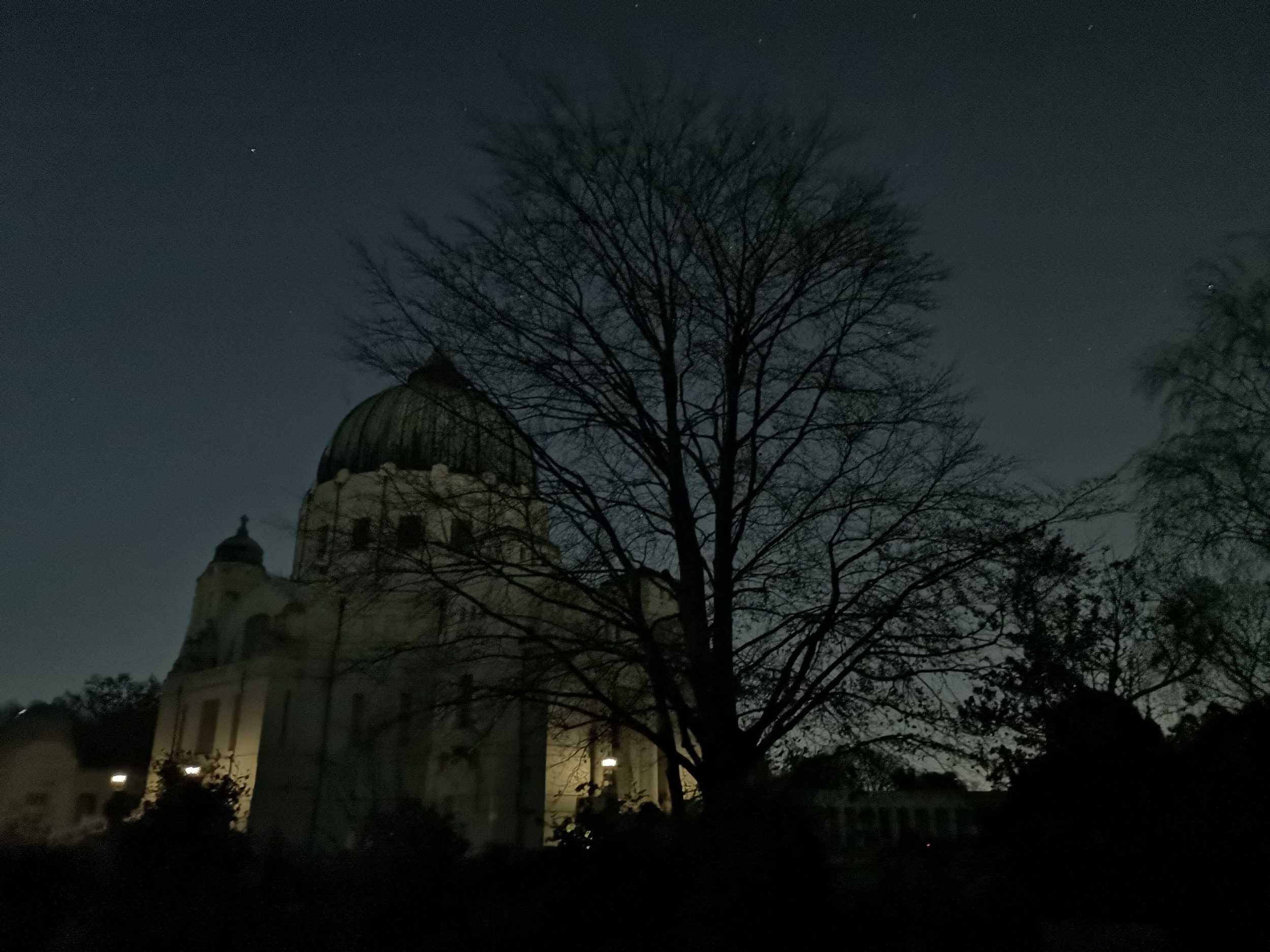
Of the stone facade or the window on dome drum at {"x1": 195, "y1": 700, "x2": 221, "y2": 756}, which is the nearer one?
the stone facade

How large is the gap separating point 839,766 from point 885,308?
5297 mm

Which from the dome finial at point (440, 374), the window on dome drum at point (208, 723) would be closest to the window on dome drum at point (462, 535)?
the dome finial at point (440, 374)

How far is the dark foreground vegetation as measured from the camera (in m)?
7.45

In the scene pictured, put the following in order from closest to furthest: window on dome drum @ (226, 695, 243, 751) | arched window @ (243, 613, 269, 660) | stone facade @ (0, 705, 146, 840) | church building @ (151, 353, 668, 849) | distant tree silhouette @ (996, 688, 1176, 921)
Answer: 1. distant tree silhouette @ (996, 688, 1176, 921)
2. church building @ (151, 353, 668, 849)
3. stone facade @ (0, 705, 146, 840)
4. window on dome drum @ (226, 695, 243, 751)
5. arched window @ (243, 613, 269, 660)

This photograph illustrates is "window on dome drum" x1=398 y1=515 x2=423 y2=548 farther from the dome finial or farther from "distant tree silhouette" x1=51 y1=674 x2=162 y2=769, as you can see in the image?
"distant tree silhouette" x1=51 y1=674 x2=162 y2=769

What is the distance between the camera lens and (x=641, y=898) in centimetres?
859

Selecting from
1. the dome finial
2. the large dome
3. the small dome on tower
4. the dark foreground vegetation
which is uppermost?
the small dome on tower

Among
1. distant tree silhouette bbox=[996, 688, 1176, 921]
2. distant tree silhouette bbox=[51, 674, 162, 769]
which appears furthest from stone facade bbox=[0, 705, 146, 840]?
distant tree silhouette bbox=[996, 688, 1176, 921]

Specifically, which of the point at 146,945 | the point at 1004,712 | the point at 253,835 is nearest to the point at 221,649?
the point at 253,835

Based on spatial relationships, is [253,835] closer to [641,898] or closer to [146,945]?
[146,945]

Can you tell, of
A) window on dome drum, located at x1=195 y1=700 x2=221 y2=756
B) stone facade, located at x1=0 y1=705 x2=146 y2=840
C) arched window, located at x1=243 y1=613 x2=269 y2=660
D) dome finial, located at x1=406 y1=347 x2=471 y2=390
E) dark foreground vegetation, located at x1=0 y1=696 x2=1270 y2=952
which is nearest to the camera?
dark foreground vegetation, located at x1=0 y1=696 x2=1270 y2=952

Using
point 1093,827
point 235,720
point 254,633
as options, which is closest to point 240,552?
point 254,633

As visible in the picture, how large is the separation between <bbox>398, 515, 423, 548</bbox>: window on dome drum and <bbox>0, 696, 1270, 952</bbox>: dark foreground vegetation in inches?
121

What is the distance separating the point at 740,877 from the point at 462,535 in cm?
520
